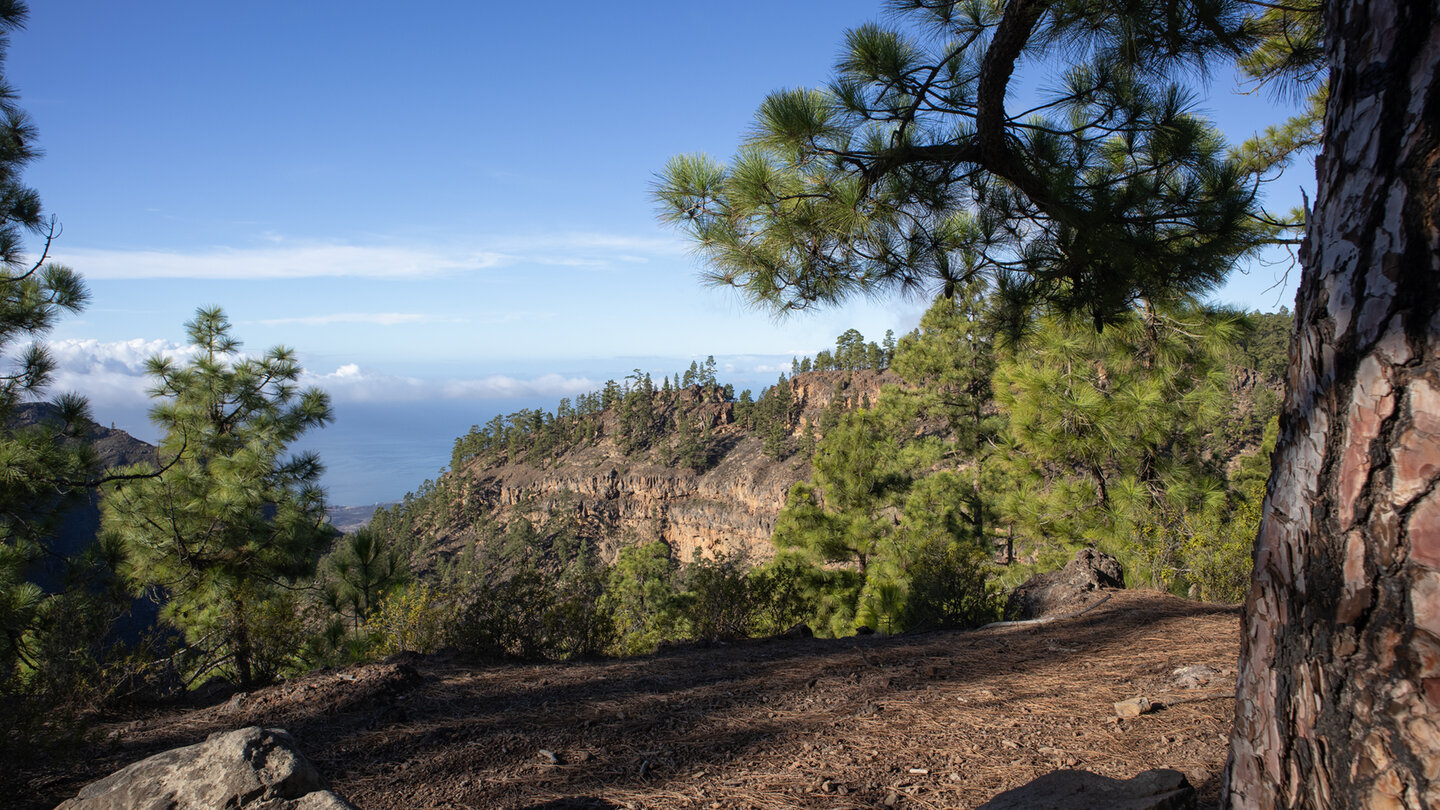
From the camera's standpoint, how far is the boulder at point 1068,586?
18.1ft

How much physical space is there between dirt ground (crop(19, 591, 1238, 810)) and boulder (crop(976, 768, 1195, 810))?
37cm

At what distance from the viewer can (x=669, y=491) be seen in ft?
206

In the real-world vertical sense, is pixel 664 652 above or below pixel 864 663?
below

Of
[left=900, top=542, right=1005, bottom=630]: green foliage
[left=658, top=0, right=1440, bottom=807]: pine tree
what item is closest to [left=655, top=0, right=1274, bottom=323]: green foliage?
[left=658, top=0, right=1440, bottom=807]: pine tree

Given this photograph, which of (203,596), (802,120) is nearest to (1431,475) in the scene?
(802,120)

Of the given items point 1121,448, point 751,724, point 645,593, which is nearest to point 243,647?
point 751,724

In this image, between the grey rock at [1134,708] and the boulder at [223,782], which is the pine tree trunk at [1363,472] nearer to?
the grey rock at [1134,708]

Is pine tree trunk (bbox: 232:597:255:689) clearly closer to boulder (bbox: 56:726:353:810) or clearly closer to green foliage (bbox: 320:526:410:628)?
green foliage (bbox: 320:526:410:628)

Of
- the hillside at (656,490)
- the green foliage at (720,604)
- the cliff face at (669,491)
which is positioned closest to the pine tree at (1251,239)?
the green foliage at (720,604)

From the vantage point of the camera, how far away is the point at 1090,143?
351cm

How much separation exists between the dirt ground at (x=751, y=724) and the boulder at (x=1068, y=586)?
3.51ft

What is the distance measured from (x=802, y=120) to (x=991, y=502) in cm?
1030

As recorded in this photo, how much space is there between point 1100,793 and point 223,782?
88.6 inches

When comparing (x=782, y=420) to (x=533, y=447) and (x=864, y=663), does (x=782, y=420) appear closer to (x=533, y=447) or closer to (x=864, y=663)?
(x=533, y=447)
